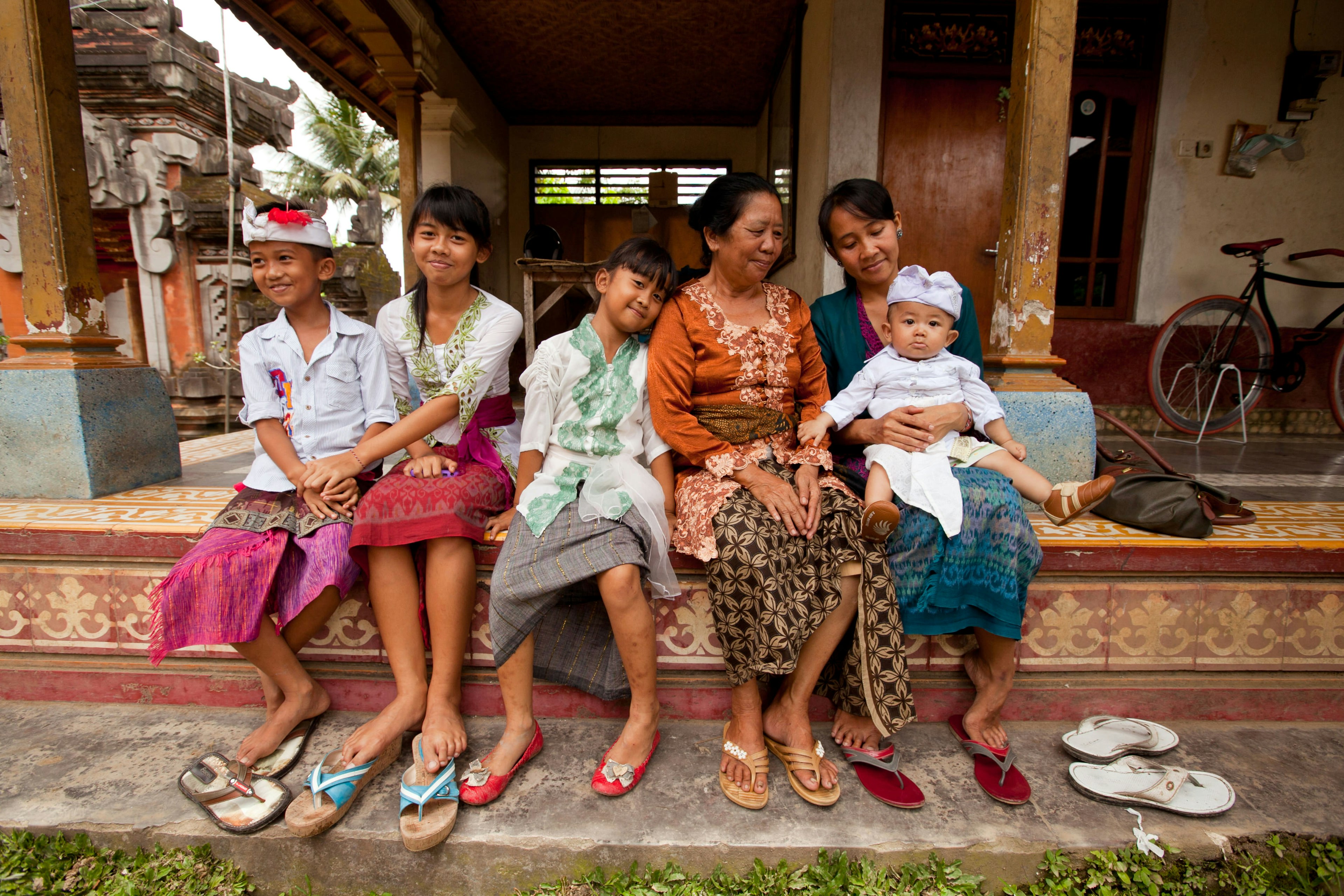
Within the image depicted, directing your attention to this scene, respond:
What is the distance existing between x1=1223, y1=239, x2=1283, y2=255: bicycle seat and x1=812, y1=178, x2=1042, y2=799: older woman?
3.90m

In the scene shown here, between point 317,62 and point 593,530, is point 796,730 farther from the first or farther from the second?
point 317,62

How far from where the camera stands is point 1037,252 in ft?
7.91

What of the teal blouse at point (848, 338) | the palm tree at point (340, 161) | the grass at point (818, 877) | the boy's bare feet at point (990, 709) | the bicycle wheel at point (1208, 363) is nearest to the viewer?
the grass at point (818, 877)

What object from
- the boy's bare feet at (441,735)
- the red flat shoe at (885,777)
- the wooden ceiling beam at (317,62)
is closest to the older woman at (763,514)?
the red flat shoe at (885,777)

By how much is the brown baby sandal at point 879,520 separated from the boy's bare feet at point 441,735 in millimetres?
1155

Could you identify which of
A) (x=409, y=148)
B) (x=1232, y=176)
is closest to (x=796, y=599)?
(x=1232, y=176)

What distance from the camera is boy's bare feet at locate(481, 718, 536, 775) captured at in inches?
66.1

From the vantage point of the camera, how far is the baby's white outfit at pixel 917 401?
1.88 meters

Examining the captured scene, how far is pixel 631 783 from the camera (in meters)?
1.66

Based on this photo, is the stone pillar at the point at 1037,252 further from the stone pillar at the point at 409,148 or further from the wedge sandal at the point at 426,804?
the stone pillar at the point at 409,148

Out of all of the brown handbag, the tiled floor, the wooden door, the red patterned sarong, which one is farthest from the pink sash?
the wooden door

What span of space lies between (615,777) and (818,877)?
56cm

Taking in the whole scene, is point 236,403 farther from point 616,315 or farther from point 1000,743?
point 1000,743

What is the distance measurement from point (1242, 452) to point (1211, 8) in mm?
3350
